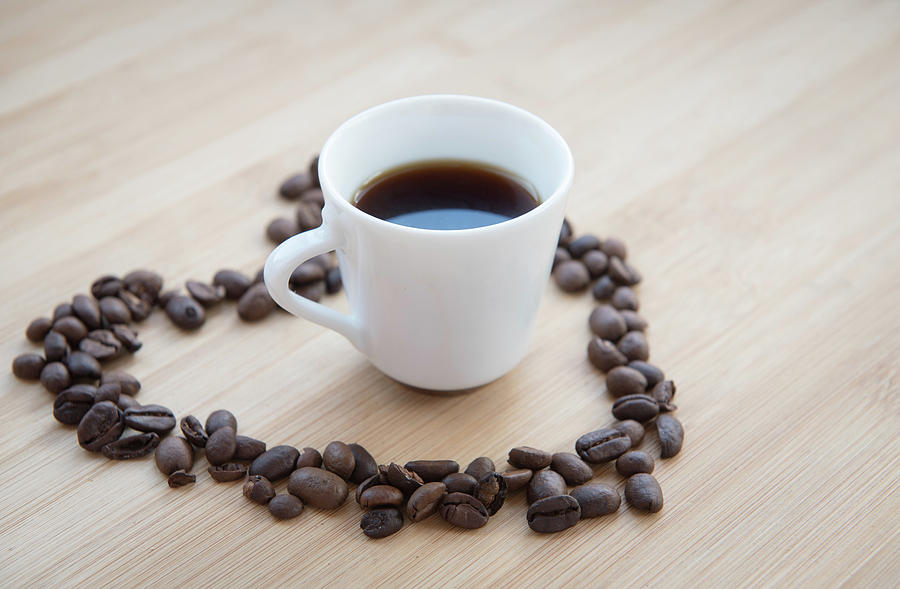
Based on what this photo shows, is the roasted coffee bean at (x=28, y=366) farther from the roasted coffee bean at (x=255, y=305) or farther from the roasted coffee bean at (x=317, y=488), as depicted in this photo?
the roasted coffee bean at (x=317, y=488)

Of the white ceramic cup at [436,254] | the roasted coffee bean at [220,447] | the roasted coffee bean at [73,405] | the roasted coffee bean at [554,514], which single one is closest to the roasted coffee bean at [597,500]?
the roasted coffee bean at [554,514]

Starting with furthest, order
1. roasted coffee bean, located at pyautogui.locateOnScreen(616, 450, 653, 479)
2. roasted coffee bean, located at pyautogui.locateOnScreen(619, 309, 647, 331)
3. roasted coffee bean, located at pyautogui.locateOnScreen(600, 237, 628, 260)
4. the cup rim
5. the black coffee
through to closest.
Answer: roasted coffee bean, located at pyautogui.locateOnScreen(600, 237, 628, 260)
roasted coffee bean, located at pyautogui.locateOnScreen(619, 309, 647, 331)
the black coffee
roasted coffee bean, located at pyautogui.locateOnScreen(616, 450, 653, 479)
the cup rim

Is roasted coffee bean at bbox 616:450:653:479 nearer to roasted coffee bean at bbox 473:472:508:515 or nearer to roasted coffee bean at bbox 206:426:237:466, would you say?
roasted coffee bean at bbox 473:472:508:515

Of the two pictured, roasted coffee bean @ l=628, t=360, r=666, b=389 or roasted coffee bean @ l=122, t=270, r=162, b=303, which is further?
roasted coffee bean @ l=122, t=270, r=162, b=303

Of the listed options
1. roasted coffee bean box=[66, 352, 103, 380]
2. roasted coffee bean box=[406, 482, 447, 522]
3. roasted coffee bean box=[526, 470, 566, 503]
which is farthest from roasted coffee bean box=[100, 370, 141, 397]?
roasted coffee bean box=[526, 470, 566, 503]

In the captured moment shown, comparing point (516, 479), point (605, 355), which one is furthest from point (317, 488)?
point (605, 355)

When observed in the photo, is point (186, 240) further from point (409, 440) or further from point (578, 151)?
point (578, 151)
